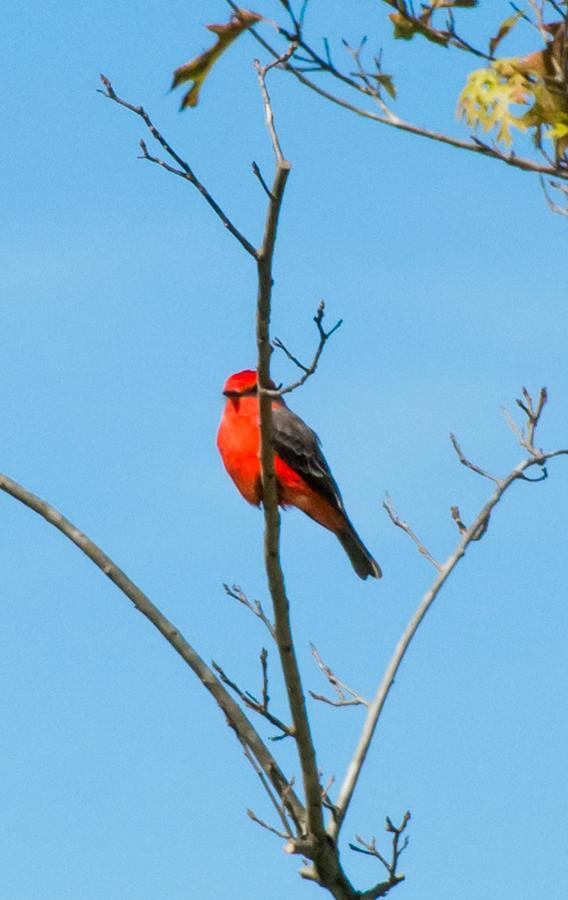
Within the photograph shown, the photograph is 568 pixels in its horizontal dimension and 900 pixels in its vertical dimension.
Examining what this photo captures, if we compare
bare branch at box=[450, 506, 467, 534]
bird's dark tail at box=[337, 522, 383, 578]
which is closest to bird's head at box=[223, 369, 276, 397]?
bird's dark tail at box=[337, 522, 383, 578]

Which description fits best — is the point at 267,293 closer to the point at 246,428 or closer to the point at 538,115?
the point at 538,115

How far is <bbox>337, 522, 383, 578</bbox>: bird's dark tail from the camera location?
780 centimetres

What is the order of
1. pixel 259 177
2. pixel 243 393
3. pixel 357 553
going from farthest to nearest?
pixel 357 553
pixel 243 393
pixel 259 177

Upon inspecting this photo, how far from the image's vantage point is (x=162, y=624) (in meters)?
4.38

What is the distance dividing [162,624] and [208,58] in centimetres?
183

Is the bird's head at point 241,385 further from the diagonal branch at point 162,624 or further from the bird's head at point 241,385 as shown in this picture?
the diagonal branch at point 162,624

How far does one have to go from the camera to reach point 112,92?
4.39 meters

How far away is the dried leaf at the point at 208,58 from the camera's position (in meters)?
4.09

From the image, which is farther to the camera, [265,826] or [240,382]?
[240,382]

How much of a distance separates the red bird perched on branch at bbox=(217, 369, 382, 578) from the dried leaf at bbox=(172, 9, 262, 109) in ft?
10.6

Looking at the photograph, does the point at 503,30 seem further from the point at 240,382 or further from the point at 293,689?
the point at 240,382

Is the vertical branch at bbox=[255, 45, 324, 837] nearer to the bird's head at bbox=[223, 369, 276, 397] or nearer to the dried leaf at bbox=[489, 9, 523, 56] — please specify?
the dried leaf at bbox=[489, 9, 523, 56]

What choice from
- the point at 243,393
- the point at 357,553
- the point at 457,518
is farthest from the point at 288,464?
the point at 457,518

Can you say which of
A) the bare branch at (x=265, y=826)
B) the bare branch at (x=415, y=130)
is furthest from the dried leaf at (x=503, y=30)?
the bare branch at (x=265, y=826)
